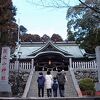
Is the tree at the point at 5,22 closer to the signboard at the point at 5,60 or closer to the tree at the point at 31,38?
the signboard at the point at 5,60

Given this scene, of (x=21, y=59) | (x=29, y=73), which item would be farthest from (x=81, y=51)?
(x=29, y=73)

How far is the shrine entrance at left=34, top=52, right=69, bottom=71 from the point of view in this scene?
38450 millimetres

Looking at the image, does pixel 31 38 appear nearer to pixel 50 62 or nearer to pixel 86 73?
pixel 50 62

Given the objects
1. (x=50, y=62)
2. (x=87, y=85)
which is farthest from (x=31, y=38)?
(x=87, y=85)

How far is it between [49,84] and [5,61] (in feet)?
10.4

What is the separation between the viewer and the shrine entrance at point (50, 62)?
126 feet

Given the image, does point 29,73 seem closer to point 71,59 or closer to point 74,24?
point 71,59

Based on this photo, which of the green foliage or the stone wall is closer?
the green foliage

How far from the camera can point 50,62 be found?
38906 millimetres

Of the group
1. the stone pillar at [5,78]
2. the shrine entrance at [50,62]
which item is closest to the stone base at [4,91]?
the stone pillar at [5,78]

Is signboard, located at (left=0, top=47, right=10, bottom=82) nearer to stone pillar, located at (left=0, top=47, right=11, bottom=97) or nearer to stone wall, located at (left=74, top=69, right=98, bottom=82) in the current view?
stone pillar, located at (left=0, top=47, right=11, bottom=97)

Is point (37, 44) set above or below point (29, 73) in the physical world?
above

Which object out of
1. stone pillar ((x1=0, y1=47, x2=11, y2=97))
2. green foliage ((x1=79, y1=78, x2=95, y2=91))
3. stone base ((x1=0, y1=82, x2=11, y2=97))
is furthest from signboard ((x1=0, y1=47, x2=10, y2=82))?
green foliage ((x1=79, y1=78, x2=95, y2=91))

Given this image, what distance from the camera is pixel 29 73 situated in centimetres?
3125
